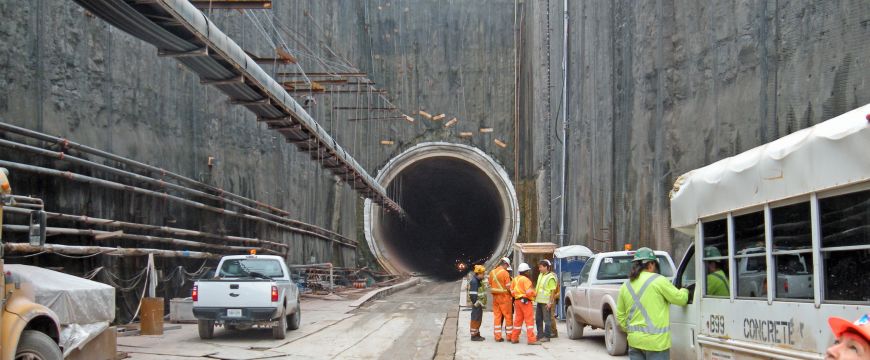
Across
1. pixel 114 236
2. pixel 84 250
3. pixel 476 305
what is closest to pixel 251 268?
pixel 114 236

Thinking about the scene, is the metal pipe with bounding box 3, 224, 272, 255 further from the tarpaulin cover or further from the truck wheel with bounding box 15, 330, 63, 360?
the truck wheel with bounding box 15, 330, 63, 360

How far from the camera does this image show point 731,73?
14133 millimetres

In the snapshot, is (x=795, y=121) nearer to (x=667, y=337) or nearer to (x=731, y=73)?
(x=731, y=73)

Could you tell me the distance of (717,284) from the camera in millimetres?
7840

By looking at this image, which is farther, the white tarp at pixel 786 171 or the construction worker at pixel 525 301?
the construction worker at pixel 525 301

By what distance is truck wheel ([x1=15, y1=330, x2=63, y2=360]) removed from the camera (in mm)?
8117

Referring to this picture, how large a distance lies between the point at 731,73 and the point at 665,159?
3.31 metres

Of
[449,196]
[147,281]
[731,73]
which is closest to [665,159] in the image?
[731,73]

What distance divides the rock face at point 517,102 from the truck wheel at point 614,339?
3.76 m

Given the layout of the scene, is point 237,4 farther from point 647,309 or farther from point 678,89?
point 647,309

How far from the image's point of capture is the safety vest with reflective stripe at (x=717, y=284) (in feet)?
25.1

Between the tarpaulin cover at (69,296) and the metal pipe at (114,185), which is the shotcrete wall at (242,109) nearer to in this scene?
the metal pipe at (114,185)

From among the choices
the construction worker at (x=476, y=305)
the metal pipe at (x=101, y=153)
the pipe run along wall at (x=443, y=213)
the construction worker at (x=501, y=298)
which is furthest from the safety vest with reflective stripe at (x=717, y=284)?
the pipe run along wall at (x=443, y=213)

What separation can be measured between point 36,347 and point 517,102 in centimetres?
3284
